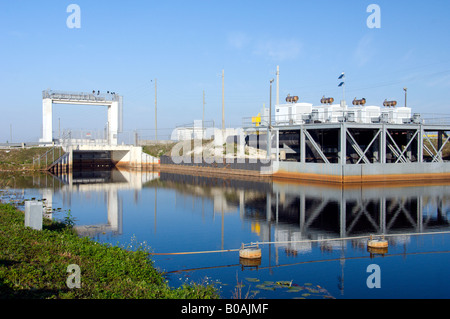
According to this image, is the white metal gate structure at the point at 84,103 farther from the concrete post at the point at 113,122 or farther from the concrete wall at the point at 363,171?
the concrete wall at the point at 363,171

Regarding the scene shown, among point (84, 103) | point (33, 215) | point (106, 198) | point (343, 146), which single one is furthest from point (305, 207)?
point (84, 103)

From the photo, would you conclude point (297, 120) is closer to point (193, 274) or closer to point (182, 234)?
point (182, 234)

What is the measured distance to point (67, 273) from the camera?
31.7 feet

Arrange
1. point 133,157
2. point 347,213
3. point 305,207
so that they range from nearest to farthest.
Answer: point 347,213
point 305,207
point 133,157

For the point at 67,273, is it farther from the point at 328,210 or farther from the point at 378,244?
the point at 328,210

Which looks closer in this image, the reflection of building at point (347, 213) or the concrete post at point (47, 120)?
the reflection of building at point (347, 213)

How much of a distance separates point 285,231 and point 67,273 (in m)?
12.1

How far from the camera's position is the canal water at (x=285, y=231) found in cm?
1230

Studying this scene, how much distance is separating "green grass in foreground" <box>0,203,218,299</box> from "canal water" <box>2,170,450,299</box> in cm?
171

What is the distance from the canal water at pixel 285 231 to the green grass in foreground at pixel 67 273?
1.71 m

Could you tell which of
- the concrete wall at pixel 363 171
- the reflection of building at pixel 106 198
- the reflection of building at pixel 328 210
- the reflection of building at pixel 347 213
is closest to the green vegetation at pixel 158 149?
the reflection of building at pixel 106 198

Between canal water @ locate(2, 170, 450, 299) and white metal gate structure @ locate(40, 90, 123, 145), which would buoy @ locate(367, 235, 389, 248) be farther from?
white metal gate structure @ locate(40, 90, 123, 145)

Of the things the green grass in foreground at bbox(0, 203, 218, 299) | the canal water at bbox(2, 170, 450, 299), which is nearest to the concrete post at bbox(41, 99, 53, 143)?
the canal water at bbox(2, 170, 450, 299)

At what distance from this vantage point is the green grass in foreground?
28.0 feet
